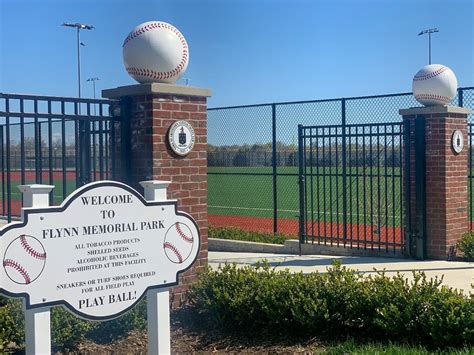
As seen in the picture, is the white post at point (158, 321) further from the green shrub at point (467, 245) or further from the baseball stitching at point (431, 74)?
the baseball stitching at point (431, 74)

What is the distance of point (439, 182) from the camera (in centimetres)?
982

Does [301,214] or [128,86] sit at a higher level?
[128,86]

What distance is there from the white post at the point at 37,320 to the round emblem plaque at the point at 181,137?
270 centimetres

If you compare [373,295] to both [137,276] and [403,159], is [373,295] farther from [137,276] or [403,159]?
[403,159]

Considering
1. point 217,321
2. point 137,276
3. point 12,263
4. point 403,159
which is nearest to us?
point 12,263

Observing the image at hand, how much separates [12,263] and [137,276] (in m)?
0.85

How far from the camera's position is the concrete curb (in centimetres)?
1084

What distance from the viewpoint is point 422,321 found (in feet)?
16.6

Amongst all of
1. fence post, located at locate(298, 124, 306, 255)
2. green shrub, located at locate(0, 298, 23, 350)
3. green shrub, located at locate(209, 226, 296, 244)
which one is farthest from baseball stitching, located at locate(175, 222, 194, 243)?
green shrub, located at locate(209, 226, 296, 244)

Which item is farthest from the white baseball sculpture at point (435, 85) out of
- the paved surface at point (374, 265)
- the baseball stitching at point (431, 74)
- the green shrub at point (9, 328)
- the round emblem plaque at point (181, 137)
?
the green shrub at point (9, 328)

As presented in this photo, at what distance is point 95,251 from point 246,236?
9.05m

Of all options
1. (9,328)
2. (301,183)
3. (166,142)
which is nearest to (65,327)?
(9,328)

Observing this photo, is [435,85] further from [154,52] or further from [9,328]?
[9,328]

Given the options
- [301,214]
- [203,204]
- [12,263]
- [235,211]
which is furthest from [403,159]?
[235,211]
